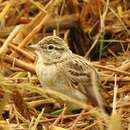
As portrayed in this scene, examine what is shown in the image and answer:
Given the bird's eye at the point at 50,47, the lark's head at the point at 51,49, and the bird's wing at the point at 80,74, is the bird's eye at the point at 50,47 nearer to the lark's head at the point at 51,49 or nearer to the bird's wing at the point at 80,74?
the lark's head at the point at 51,49

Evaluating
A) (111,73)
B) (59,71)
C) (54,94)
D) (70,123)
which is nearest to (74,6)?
(111,73)

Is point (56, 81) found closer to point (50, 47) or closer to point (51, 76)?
point (51, 76)

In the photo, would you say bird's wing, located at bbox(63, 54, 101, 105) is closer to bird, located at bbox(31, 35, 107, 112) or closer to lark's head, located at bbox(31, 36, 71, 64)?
bird, located at bbox(31, 35, 107, 112)

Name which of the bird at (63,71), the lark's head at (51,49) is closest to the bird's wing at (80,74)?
the bird at (63,71)

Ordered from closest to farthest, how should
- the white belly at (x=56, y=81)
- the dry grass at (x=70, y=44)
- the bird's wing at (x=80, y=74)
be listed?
the dry grass at (x=70, y=44)
the white belly at (x=56, y=81)
the bird's wing at (x=80, y=74)

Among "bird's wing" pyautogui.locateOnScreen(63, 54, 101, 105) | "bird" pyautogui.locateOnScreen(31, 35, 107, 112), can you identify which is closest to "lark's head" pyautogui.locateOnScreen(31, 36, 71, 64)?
"bird" pyautogui.locateOnScreen(31, 35, 107, 112)

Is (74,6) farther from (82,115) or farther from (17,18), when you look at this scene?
(82,115)

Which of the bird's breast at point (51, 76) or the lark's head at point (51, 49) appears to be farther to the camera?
the lark's head at point (51, 49)
